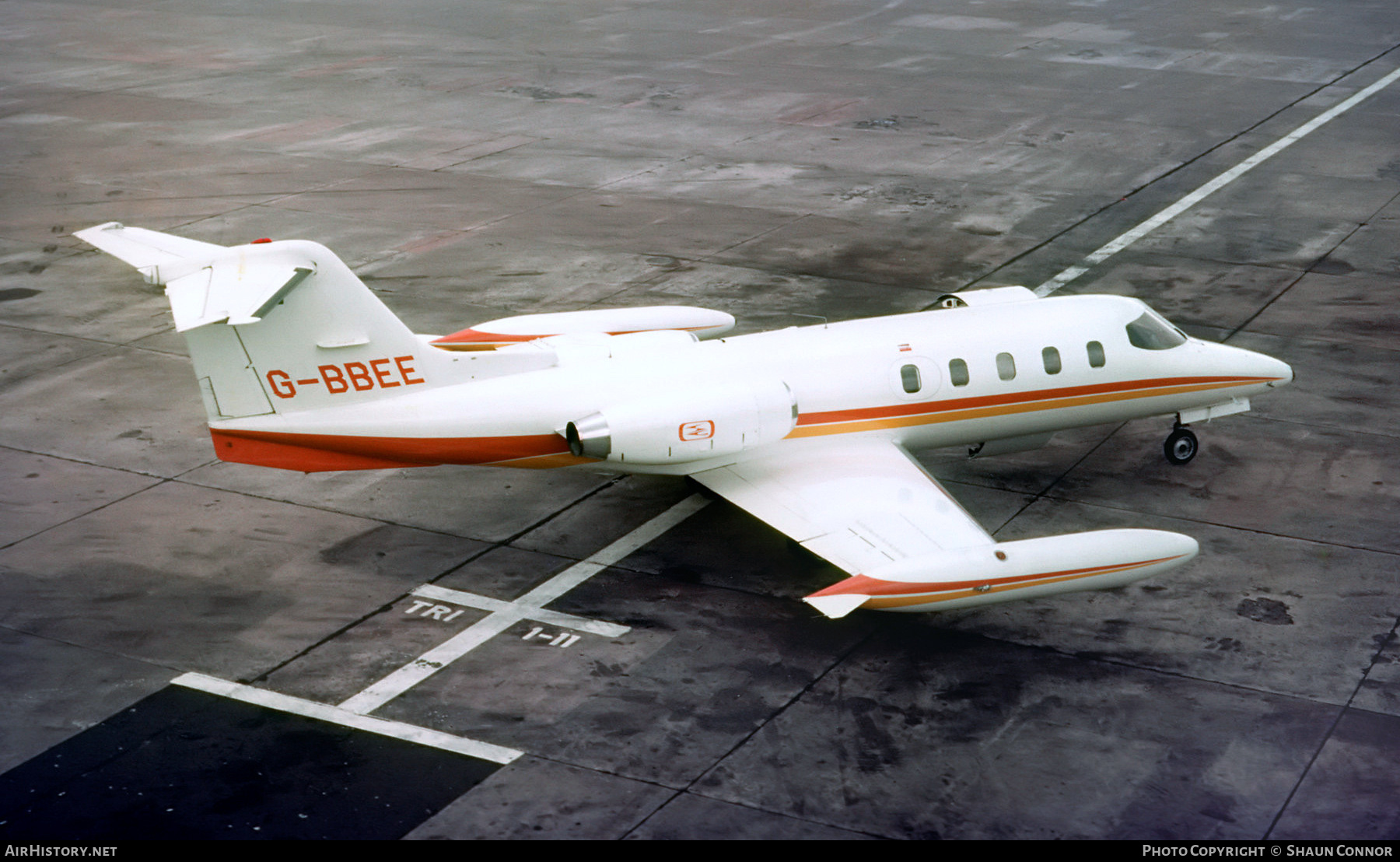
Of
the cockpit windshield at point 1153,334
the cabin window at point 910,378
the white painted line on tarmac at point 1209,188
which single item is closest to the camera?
the cabin window at point 910,378

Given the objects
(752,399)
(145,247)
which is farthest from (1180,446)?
(145,247)

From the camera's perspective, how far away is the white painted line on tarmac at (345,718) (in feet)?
47.8

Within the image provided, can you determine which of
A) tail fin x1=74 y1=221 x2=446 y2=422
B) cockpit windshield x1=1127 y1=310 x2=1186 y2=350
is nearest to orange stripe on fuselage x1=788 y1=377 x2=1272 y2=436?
cockpit windshield x1=1127 y1=310 x2=1186 y2=350

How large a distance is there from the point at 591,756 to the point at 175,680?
451 cm

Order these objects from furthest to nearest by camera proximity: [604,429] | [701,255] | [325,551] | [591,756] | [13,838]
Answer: [701,255], [325,551], [604,429], [591,756], [13,838]

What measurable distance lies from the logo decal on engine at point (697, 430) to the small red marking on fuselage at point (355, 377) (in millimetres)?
3115

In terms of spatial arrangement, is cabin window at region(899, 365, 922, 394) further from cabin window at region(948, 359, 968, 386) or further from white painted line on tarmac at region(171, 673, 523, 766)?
white painted line on tarmac at region(171, 673, 523, 766)

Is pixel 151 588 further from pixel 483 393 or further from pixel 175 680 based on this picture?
pixel 483 393

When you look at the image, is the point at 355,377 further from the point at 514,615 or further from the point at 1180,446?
the point at 1180,446

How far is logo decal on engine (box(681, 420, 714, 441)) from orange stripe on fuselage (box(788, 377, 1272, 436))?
4.73ft

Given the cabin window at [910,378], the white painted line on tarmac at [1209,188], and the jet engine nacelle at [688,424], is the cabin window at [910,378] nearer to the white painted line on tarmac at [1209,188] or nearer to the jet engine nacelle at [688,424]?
the jet engine nacelle at [688,424]

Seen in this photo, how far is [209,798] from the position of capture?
13.8 meters

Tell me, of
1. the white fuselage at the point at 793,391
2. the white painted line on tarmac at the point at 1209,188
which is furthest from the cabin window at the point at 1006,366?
Result: the white painted line on tarmac at the point at 1209,188

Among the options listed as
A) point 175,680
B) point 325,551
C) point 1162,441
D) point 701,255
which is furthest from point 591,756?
point 701,255
